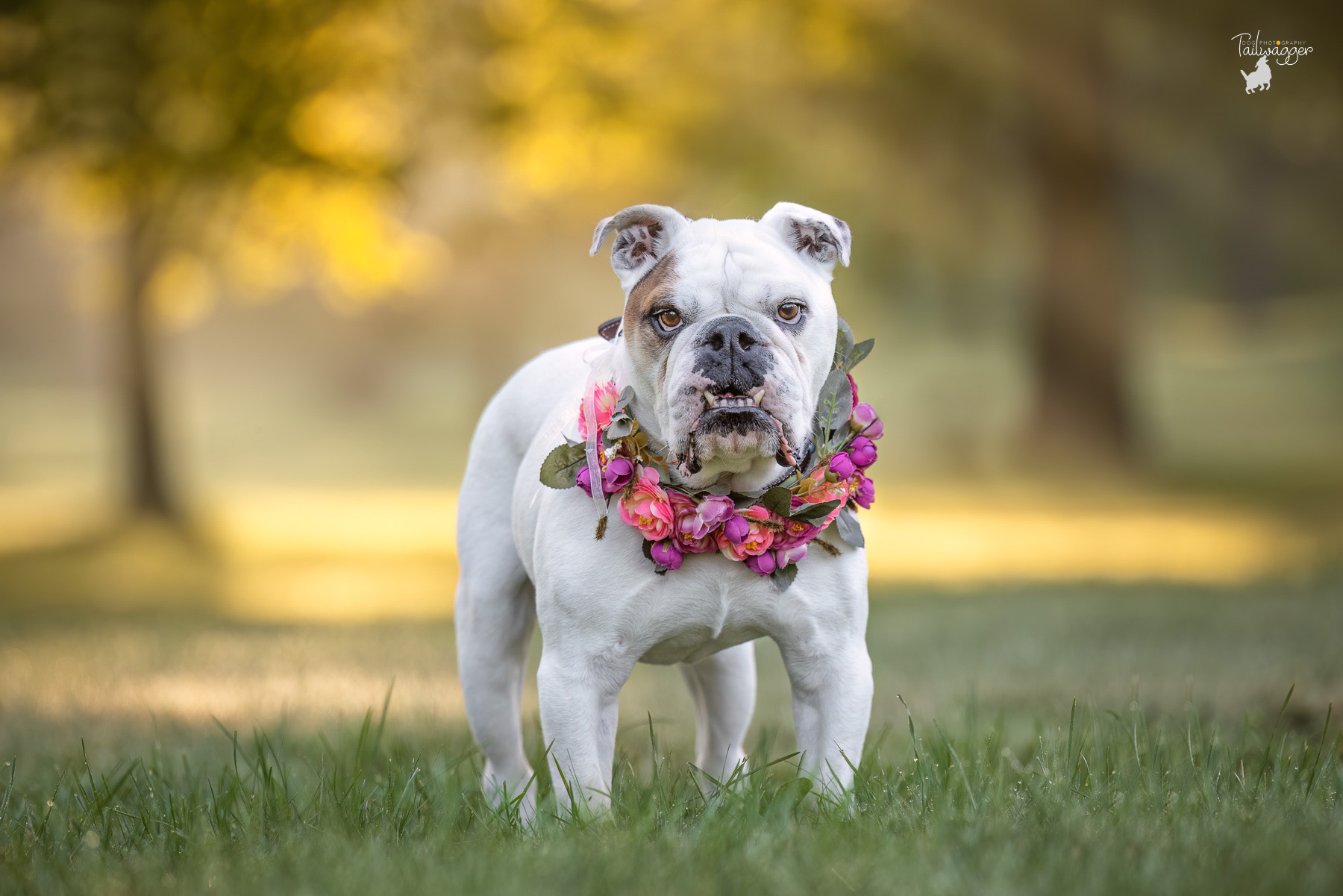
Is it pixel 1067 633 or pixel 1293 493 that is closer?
pixel 1067 633

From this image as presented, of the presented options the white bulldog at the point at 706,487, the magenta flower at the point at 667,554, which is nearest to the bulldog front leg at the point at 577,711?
the white bulldog at the point at 706,487

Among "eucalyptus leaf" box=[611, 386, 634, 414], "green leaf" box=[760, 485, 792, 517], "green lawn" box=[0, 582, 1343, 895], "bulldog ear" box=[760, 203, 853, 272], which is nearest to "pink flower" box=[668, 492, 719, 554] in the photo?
"green leaf" box=[760, 485, 792, 517]

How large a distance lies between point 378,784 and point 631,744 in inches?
73.5

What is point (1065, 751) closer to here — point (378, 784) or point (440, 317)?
point (378, 784)

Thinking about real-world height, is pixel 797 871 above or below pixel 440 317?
below

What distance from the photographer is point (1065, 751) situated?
4.09 m

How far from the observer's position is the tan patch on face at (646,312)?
344 cm

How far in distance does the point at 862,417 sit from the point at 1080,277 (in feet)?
46.4

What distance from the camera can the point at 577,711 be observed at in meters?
3.44

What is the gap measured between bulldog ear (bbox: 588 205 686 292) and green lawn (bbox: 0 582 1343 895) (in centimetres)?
132

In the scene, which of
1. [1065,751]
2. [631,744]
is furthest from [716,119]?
[1065,751]

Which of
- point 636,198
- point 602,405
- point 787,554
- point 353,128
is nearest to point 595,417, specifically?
point 602,405

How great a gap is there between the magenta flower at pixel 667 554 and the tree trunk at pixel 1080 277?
14.5 m

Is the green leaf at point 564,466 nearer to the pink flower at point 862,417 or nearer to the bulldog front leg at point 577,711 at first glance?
the bulldog front leg at point 577,711
